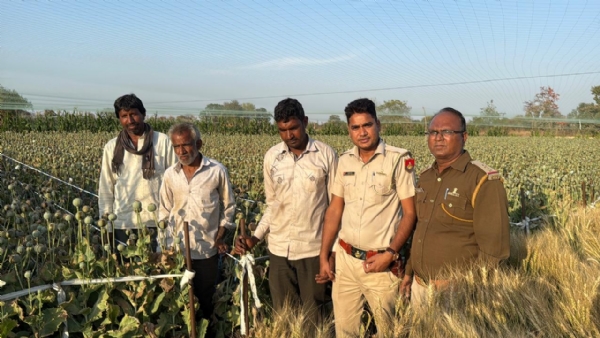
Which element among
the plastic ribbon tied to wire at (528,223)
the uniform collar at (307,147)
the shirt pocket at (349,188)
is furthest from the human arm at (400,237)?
the plastic ribbon tied to wire at (528,223)

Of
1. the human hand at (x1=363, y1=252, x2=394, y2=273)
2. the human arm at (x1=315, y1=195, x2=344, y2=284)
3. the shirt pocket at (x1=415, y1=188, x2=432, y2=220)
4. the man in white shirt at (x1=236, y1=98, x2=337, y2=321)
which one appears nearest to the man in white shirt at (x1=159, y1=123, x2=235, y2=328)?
the man in white shirt at (x1=236, y1=98, x2=337, y2=321)

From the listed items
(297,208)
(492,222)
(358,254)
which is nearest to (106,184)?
(297,208)

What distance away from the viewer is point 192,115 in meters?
40.2

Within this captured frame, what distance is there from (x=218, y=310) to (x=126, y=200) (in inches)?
58.6

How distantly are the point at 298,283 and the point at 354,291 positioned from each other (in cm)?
49

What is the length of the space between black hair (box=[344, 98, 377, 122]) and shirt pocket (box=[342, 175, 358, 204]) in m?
0.48

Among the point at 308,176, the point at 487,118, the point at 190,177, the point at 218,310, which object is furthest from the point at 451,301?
the point at 487,118

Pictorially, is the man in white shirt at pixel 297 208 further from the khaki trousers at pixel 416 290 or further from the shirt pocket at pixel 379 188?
the khaki trousers at pixel 416 290

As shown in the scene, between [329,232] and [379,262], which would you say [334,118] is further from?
[379,262]

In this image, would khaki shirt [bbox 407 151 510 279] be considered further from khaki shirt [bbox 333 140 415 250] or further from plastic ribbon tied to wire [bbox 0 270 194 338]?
plastic ribbon tied to wire [bbox 0 270 194 338]

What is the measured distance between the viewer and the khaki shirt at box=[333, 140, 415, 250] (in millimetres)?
3451

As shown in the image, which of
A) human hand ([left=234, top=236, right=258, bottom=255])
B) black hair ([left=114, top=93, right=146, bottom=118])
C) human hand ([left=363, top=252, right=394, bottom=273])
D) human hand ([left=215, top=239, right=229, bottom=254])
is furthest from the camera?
black hair ([left=114, top=93, right=146, bottom=118])

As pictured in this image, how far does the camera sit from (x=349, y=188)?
3.59 metres

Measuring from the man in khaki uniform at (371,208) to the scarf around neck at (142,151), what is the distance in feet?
6.37
